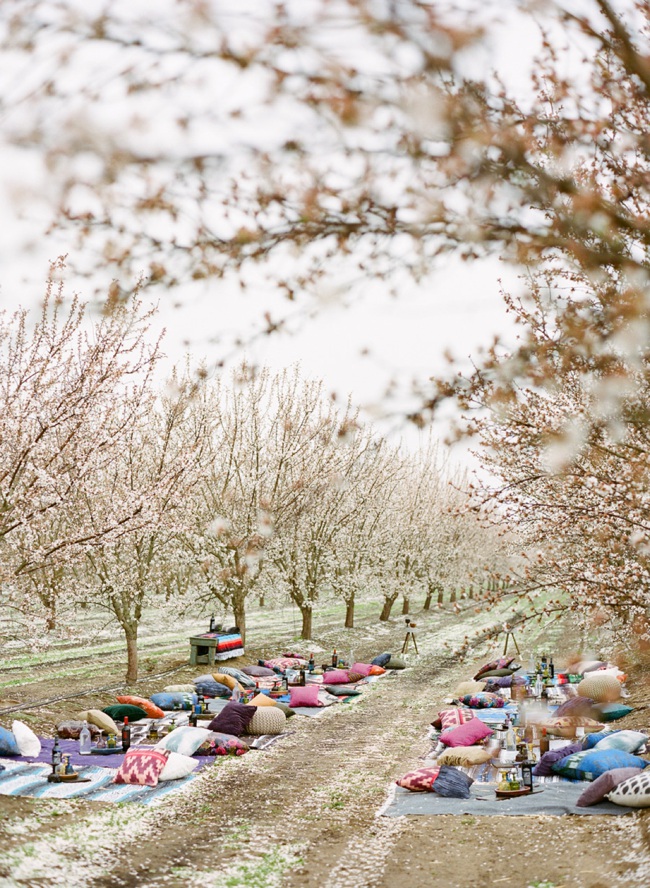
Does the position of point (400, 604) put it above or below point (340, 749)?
below

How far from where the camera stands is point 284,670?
742 inches

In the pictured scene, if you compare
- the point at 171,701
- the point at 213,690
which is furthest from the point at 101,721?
the point at 213,690

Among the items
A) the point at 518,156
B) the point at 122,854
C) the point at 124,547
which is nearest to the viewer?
the point at 518,156

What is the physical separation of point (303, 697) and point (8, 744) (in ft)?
21.4

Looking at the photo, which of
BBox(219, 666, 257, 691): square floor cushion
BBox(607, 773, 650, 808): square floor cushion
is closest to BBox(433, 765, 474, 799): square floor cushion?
BBox(607, 773, 650, 808): square floor cushion

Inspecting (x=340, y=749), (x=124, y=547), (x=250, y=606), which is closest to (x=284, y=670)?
(x=124, y=547)

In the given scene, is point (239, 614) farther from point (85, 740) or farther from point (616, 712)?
point (616, 712)

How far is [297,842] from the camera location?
7.80 metres

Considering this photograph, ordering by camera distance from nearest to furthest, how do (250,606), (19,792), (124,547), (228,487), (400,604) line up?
(19,792)
(124,547)
(228,487)
(250,606)
(400,604)

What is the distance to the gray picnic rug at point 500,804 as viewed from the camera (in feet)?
27.8

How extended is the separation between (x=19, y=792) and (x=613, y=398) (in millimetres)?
8150

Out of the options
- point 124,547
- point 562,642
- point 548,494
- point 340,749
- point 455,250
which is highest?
point 455,250

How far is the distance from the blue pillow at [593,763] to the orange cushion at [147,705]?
6.93m

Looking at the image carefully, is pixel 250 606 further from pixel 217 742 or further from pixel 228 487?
pixel 217 742
